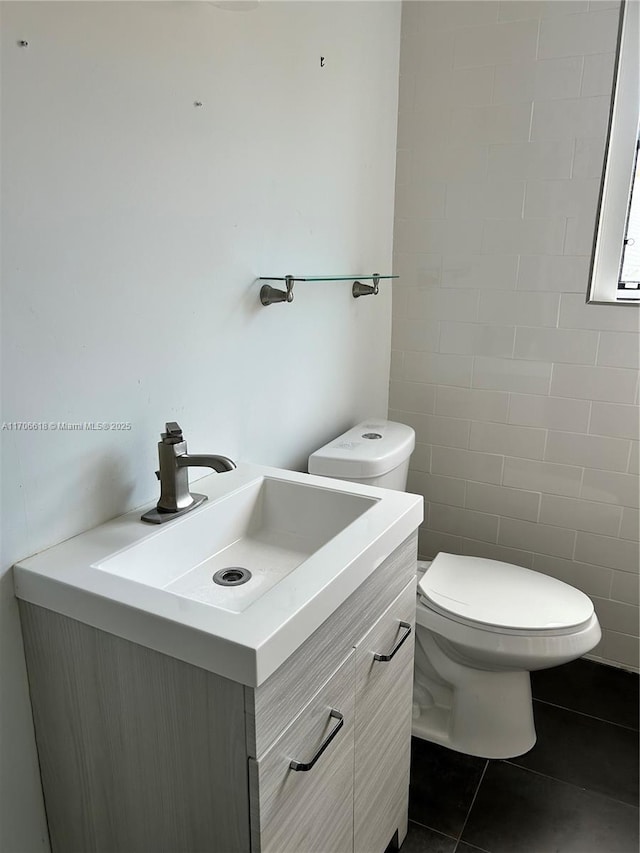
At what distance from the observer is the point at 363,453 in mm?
1837

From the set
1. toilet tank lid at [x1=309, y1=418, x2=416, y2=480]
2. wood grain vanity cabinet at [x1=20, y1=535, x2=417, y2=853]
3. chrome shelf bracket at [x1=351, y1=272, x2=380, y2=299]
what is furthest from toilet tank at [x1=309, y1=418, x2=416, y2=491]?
wood grain vanity cabinet at [x1=20, y1=535, x2=417, y2=853]

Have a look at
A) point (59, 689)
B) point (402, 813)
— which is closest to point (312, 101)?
point (59, 689)

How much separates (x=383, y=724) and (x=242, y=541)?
0.46 meters

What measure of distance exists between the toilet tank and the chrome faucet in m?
0.59

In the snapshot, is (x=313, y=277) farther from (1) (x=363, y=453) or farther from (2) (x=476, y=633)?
(2) (x=476, y=633)

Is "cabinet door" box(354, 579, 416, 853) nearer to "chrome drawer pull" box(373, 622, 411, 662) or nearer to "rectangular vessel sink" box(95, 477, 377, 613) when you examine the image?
"chrome drawer pull" box(373, 622, 411, 662)

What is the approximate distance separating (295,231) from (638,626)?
5.31ft

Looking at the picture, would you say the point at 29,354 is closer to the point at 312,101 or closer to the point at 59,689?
the point at 59,689

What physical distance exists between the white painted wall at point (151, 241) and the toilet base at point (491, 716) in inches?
30.8

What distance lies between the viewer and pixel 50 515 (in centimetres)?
113

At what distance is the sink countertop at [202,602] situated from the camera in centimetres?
90

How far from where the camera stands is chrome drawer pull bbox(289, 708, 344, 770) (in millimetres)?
1013

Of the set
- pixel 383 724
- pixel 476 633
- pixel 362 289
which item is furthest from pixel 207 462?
pixel 362 289

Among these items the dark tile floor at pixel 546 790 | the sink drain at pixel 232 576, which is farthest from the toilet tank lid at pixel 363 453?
the dark tile floor at pixel 546 790
